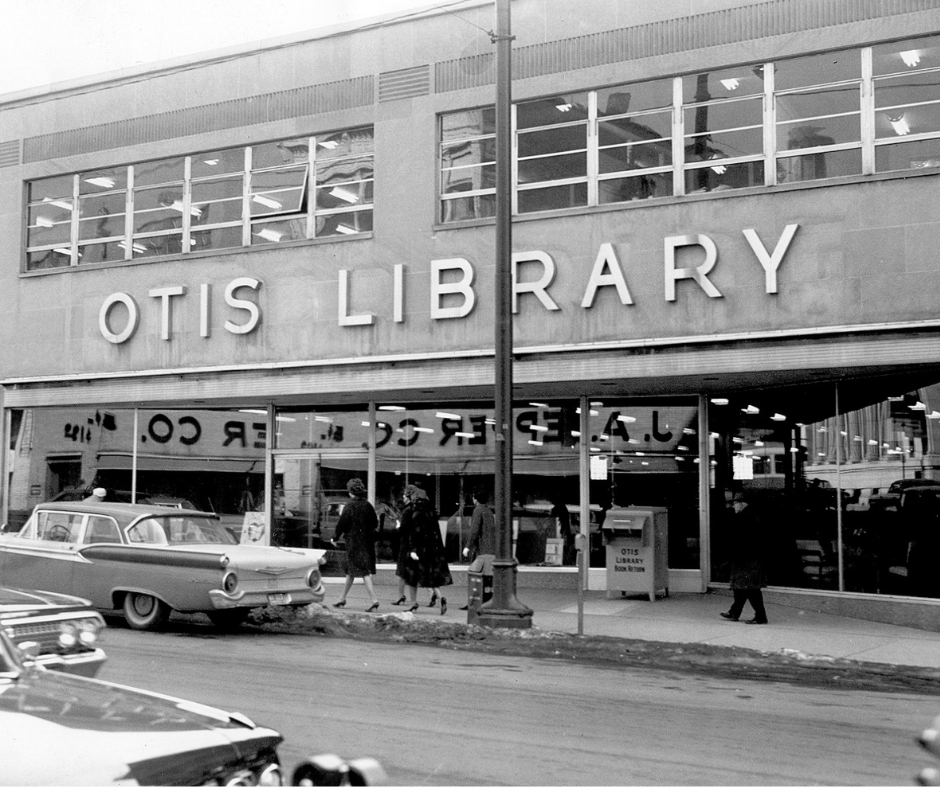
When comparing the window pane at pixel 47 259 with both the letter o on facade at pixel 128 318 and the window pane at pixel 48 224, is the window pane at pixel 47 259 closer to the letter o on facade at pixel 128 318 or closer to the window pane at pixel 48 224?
the window pane at pixel 48 224

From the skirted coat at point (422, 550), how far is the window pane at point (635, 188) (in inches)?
206

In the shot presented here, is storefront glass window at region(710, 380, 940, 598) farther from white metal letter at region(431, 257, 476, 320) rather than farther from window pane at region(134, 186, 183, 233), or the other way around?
window pane at region(134, 186, 183, 233)

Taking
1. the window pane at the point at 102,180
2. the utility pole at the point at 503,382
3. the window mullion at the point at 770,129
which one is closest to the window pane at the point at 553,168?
the window mullion at the point at 770,129

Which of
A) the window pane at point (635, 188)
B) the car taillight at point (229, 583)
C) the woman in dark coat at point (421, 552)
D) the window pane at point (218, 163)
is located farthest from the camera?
the window pane at point (218, 163)

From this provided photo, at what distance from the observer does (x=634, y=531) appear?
15.6m

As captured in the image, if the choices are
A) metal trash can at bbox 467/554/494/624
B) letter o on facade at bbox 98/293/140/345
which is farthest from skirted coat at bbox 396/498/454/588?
letter o on facade at bbox 98/293/140/345

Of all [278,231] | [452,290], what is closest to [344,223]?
[278,231]

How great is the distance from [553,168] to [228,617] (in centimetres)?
806

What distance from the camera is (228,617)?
13.5 m

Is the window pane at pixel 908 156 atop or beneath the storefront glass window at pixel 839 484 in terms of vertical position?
atop

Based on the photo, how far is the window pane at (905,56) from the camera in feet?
46.7

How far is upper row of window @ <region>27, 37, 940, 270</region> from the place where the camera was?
14.5 meters

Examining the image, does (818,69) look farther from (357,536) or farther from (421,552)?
(357,536)

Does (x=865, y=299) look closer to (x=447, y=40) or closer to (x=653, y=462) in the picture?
(x=653, y=462)
